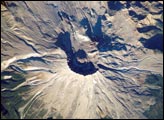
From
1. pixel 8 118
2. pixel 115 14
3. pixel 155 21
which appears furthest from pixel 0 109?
pixel 155 21

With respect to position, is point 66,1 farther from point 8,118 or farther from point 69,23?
point 8,118

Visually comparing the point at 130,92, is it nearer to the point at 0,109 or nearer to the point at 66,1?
the point at 66,1

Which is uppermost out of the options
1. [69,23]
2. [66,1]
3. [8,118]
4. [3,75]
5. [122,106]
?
[66,1]

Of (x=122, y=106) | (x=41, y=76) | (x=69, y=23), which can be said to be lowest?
(x=122, y=106)

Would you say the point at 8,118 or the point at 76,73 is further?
the point at 76,73

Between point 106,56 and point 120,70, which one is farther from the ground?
point 106,56

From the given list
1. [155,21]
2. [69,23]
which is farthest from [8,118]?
[155,21]
